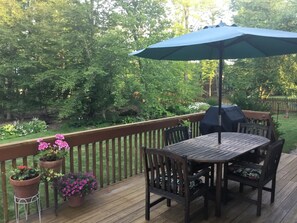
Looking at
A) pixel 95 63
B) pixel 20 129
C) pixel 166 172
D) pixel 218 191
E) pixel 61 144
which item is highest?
pixel 95 63

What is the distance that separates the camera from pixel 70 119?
36.1ft

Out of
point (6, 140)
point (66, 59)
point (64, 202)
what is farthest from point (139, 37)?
point (64, 202)

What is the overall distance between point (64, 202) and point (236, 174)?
198 centimetres

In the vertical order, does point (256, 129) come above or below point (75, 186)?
above

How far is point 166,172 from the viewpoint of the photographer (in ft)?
7.91

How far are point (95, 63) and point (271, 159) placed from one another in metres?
8.17

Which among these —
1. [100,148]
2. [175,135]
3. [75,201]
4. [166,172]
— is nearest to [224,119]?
[175,135]

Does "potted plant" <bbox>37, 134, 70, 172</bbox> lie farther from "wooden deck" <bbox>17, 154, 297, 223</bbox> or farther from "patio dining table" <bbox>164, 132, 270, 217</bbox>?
"patio dining table" <bbox>164, 132, 270, 217</bbox>

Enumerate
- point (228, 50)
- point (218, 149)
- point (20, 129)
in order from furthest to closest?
1. point (20, 129)
2. point (228, 50)
3. point (218, 149)

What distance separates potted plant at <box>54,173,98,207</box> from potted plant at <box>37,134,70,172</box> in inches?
6.5

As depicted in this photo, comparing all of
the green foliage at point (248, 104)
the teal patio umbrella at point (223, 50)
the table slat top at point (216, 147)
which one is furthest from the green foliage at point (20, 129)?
the table slat top at point (216, 147)

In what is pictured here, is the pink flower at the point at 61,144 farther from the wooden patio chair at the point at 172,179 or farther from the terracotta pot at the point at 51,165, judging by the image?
the wooden patio chair at the point at 172,179

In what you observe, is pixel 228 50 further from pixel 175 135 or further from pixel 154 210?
pixel 154 210

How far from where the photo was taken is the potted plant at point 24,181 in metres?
2.34
